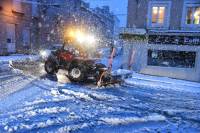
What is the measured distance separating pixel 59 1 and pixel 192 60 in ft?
69.2

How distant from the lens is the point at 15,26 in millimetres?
26469

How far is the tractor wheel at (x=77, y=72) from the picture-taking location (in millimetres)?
12367

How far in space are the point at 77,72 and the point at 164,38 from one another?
8.37 meters

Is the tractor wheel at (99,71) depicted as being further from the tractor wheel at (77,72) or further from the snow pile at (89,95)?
the snow pile at (89,95)

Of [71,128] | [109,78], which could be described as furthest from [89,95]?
[71,128]

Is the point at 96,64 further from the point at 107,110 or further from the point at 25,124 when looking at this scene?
the point at 25,124

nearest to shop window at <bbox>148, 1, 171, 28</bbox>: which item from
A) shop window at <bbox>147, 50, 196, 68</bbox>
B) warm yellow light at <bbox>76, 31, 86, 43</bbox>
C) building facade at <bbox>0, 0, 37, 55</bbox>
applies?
shop window at <bbox>147, 50, 196, 68</bbox>

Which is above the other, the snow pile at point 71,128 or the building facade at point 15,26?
the building facade at point 15,26

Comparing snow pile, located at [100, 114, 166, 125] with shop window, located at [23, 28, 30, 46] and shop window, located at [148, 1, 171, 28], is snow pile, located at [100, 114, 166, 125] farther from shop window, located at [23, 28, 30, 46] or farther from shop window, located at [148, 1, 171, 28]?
shop window, located at [23, 28, 30, 46]

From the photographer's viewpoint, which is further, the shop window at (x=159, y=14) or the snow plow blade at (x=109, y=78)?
the shop window at (x=159, y=14)

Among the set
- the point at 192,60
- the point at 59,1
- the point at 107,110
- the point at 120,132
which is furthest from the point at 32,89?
the point at 59,1

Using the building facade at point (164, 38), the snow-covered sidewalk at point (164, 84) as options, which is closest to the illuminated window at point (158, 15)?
the building facade at point (164, 38)

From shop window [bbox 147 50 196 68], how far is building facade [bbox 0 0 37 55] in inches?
549

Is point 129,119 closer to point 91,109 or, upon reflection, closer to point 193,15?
point 91,109
